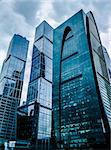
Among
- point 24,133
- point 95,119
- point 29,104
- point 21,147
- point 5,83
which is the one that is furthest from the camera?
point 5,83

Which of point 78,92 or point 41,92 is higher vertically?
point 41,92

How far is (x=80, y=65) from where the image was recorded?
373ft

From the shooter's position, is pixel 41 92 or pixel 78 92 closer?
pixel 78 92

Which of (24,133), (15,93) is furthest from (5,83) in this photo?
(24,133)

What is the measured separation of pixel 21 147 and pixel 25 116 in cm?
3556

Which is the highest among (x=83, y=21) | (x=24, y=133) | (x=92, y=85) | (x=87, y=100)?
(x=83, y=21)

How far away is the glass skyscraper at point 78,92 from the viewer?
86.3 m

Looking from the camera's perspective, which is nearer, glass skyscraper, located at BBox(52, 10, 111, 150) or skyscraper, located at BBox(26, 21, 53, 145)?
glass skyscraper, located at BBox(52, 10, 111, 150)

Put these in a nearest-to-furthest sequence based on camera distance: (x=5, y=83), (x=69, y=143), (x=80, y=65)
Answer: (x=69, y=143) < (x=80, y=65) < (x=5, y=83)

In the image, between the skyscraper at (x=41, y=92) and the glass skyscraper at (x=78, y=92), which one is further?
the skyscraper at (x=41, y=92)

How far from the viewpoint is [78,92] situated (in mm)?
105125

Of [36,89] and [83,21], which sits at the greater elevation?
[83,21]

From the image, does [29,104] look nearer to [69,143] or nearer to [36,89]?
[36,89]

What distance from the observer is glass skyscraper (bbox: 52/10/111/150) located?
86.3m
